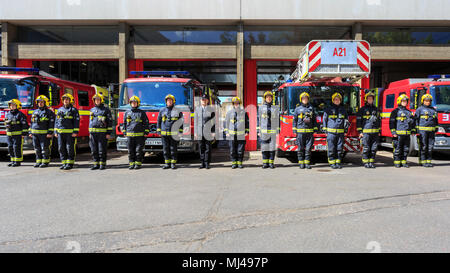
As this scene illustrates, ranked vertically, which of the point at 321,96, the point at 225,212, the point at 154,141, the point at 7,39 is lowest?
the point at 225,212

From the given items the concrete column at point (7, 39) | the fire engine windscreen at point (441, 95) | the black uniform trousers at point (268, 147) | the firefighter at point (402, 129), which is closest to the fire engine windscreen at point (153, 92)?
the black uniform trousers at point (268, 147)

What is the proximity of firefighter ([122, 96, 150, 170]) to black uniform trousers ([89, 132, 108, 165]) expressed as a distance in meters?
0.57

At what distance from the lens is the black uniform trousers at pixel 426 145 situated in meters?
8.99

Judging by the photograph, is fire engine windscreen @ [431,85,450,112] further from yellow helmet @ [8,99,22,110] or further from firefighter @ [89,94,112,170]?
yellow helmet @ [8,99,22,110]

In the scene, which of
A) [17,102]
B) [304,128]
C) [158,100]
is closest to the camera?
[304,128]

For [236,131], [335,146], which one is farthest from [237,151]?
[335,146]

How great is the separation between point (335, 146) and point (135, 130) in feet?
16.8

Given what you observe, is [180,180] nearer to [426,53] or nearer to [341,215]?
[341,215]

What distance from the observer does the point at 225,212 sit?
14.8 ft

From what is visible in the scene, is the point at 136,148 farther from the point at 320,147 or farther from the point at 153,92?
the point at 320,147

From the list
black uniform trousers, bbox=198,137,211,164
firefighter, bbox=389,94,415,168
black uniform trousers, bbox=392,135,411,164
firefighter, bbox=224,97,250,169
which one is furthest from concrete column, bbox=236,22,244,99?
black uniform trousers, bbox=392,135,411,164

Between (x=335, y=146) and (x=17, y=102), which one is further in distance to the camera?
(x=17, y=102)
